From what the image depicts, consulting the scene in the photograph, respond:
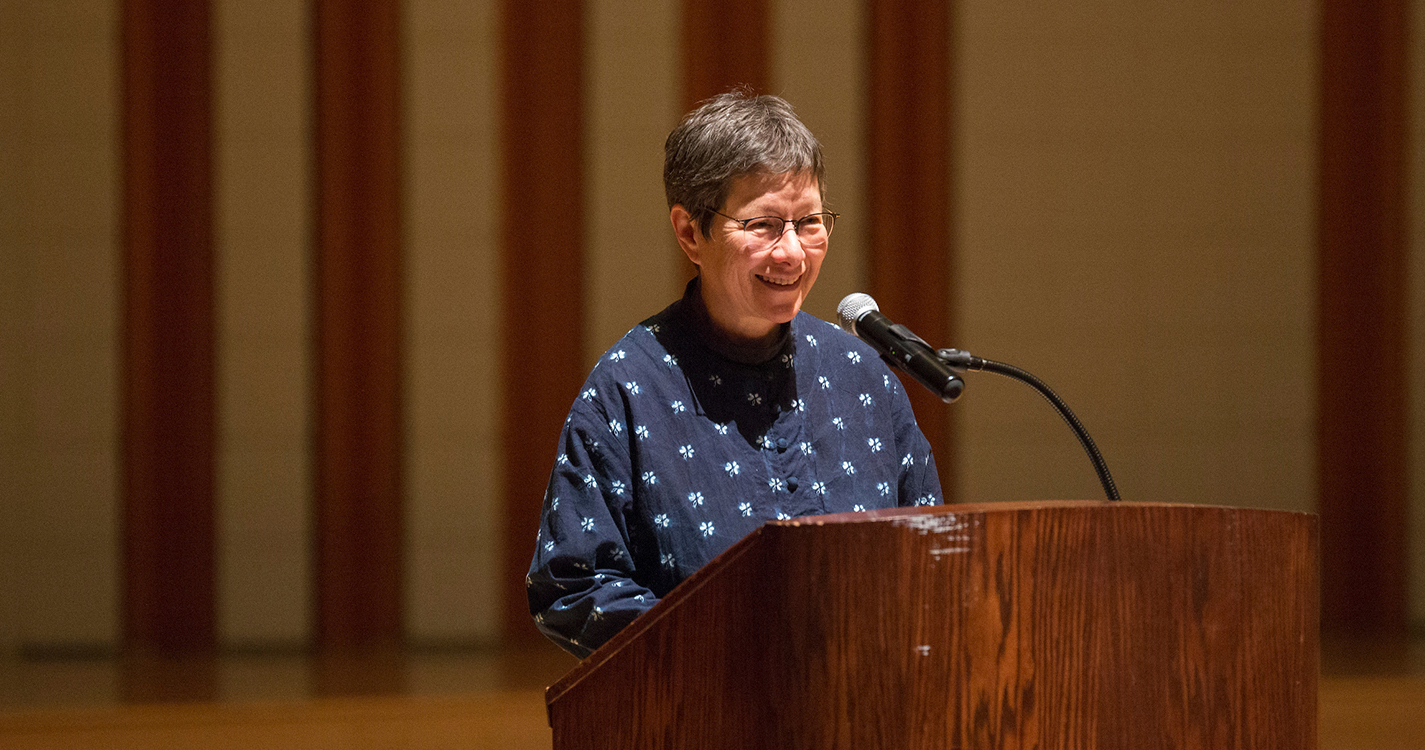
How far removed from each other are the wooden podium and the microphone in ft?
0.51

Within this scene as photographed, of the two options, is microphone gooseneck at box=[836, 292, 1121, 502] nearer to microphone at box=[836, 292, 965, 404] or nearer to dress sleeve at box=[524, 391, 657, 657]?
microphone at box=[836, 292, 965, 404]

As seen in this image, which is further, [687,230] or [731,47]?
[731,47]

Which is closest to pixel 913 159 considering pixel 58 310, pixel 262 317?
pixel 262 317

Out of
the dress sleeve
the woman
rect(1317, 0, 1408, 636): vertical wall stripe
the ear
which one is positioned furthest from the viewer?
rect(1317, 0, 1408, 636): vertical wall stripe

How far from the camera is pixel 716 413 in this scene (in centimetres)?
138

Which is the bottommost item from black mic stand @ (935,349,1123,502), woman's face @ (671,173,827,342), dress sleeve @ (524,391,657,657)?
dress sleeve @ (524,391,657,657)

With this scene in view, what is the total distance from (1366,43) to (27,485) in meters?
4.34

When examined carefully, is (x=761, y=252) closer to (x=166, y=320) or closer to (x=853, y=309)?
(x=853, y=309)

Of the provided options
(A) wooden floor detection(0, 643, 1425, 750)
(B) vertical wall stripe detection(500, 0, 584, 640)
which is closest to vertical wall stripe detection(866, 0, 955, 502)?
(B) vertical wall stripe detection(500, 0, 584, 640)

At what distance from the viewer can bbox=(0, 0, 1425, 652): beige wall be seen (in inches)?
150

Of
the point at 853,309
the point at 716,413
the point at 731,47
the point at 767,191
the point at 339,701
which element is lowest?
the point at 339,701

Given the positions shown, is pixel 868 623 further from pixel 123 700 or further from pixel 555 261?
pixel 555 261

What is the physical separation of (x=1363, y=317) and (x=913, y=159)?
4.99ft

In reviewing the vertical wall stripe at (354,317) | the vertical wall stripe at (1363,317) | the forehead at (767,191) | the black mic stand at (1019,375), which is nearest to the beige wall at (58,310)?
the vertical wall stripe at (354,317)
